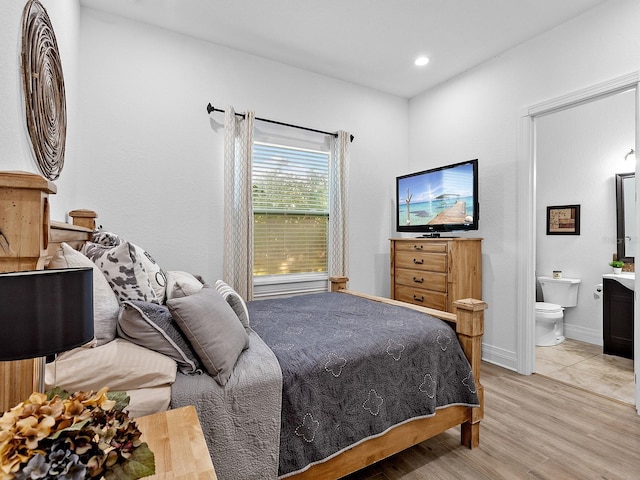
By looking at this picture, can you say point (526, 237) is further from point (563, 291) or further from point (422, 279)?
point (563, 291)

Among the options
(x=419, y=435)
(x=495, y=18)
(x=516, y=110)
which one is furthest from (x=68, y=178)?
(x=516, y=110)

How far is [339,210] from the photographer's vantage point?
363 cm

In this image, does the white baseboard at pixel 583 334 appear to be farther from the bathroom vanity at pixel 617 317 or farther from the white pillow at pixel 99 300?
the white pillow at pixel 99 300

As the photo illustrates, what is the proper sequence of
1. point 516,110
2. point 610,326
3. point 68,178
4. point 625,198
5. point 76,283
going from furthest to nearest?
point 625,198
point 610,326
point 516,110
point 68,178
point 76,283

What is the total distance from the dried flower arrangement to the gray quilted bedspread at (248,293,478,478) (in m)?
0.77

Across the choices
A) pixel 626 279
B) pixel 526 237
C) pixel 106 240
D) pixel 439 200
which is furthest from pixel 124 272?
pixel 626 279

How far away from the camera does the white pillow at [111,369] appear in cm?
106

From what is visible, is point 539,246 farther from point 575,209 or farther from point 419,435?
point 419,435

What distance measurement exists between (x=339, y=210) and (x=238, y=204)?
108cm

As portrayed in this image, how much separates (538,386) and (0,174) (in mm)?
3451

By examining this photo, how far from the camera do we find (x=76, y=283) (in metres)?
0.73

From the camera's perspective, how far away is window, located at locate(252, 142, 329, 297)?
3.35 meters

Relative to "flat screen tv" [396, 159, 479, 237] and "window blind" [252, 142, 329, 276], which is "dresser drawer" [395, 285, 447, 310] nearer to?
"flat screen tv" [396, 159, 479, 237]

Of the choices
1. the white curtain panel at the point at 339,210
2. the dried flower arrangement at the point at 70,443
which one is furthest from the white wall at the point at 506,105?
the dried flower arrangement at the point at 70,443
